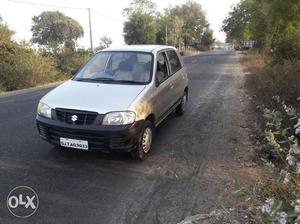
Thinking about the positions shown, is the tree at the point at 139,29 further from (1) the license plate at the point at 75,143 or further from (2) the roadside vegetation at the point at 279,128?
(1) the license plate at the point at 75,143

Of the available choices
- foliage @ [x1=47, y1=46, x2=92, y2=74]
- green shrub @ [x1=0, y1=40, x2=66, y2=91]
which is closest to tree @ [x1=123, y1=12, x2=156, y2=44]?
foliage @ [x1=47, y1=46, x2=92, y2=74]

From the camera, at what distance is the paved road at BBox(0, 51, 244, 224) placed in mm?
4133

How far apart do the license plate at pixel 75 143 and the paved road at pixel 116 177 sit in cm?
35

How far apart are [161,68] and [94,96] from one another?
1.85 metres

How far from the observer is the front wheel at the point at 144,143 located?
557 cm

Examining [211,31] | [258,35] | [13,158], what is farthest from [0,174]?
A: [211,31]

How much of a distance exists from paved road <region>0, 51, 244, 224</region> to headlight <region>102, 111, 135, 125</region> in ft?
2.45

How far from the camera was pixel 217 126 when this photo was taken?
26.2 feet

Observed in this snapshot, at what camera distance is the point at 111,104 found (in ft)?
17.4

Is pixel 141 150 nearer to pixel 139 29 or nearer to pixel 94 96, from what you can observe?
pixel 94 96

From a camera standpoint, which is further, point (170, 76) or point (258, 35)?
point (258, 35)

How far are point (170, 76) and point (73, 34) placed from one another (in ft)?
248

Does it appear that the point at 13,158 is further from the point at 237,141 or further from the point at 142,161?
the point at 237,141

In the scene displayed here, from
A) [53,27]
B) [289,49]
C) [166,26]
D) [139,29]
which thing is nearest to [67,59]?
[289,49]
